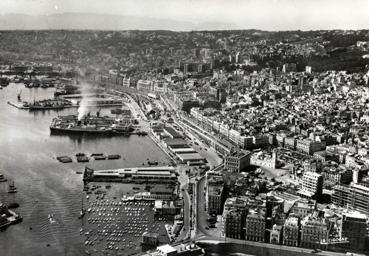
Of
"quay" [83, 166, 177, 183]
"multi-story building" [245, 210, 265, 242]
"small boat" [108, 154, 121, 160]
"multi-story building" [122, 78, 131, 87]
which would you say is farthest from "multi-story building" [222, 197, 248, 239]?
"multi-story building" [122, 78, 131, 87]

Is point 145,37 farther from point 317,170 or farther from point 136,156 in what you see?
point 317,170

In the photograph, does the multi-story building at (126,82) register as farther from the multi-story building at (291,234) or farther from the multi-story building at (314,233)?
the multi-story building at (314,233)

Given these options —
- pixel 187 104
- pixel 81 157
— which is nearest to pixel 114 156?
pixel 81 157

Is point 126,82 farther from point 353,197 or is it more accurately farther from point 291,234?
point 291,234

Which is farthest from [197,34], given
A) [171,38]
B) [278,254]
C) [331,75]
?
[278,254]

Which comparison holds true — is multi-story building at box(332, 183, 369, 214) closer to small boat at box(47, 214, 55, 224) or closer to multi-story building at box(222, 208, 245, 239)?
multi-story building at box(222, 208, 245, 239)

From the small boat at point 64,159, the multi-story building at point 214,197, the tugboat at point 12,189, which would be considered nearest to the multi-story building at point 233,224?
the multi-story building at point 214,197
